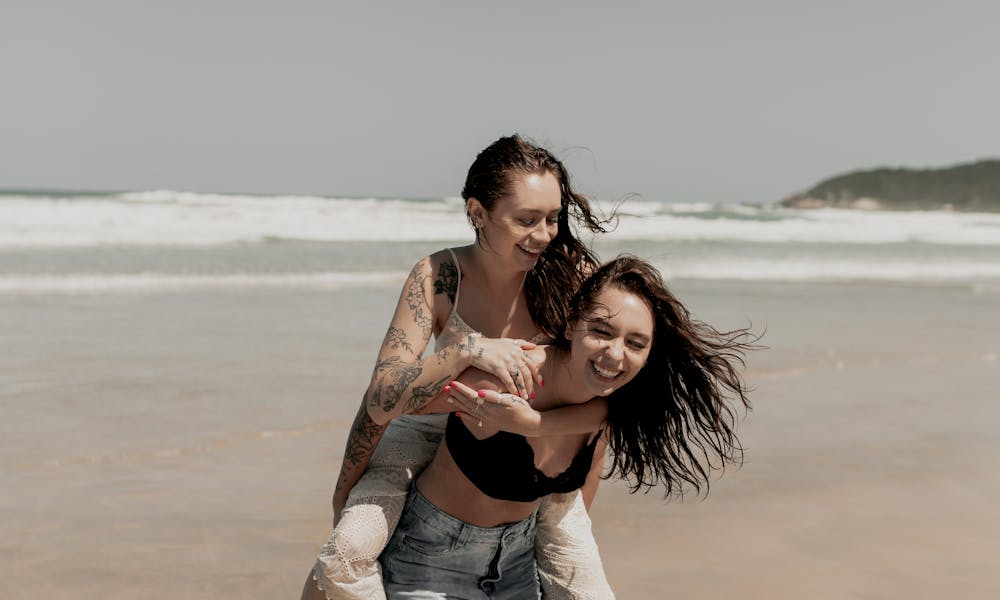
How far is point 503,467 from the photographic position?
123 inches

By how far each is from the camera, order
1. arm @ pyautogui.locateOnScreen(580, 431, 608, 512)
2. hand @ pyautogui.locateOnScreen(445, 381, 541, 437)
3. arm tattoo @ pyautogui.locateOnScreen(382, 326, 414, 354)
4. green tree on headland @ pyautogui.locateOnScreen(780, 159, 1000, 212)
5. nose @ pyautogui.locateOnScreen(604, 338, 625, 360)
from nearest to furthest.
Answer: hand @ pyautogui.locateOnScreen(445, 381, 541, 437) → nose @ pyautogui.locateOnScreen(604, 338, 625, 360) → arm tattoo @ pyautogui.locateOnScreen(382, 326, 414, 354) → arm @ pyautogui.locateOnScreen(580, 431, 608, 512) → green tree on headland @ pyautogui.locateOnScreen(780, 159, 1000, 212)

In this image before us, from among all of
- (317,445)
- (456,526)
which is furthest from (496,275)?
(317,445)

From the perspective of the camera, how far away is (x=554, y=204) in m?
3.41

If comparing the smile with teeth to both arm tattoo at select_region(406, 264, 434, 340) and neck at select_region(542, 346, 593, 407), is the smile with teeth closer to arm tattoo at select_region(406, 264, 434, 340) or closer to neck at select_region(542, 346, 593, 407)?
neck at select_region(542, 346, 593, 407)

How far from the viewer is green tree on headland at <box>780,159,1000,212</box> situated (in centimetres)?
8100

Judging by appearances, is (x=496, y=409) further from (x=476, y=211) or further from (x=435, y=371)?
(x=476, y=211)

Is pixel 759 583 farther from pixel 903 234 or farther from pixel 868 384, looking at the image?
pixel 903 234

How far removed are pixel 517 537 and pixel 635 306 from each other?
826mm

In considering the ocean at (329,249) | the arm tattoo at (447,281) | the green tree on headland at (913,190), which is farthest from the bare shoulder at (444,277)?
the green tree on headland at (913,190)

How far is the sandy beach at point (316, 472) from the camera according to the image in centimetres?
413

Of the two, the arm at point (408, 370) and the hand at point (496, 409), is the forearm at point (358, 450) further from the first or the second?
the hand at point (496, 409)

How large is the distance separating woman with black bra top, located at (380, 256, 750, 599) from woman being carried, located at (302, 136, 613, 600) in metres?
0.08

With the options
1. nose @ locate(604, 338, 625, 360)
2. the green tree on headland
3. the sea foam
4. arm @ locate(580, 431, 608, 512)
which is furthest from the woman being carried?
the green tree on headland

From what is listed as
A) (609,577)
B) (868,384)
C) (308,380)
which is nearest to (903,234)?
(868,384)
